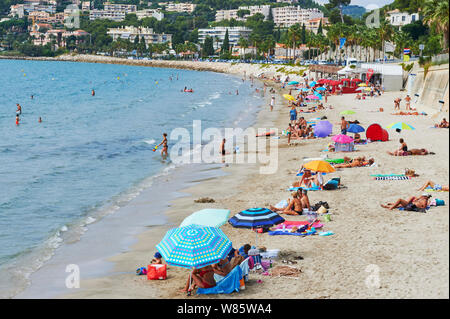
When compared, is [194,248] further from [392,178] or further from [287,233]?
[392,178]

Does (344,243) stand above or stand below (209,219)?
below

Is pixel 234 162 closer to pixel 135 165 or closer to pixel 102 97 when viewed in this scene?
pixel 135 165

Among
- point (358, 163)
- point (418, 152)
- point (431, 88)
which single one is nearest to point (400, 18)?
point (431, 88)

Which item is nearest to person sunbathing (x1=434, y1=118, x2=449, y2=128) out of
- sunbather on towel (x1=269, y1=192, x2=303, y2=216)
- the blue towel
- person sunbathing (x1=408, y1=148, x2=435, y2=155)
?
person sunbathing (x1=408, y1=148, x2=435, y2=155)

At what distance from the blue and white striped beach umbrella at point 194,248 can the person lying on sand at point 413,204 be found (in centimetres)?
659

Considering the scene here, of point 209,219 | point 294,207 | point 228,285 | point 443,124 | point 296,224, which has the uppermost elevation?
point 443,124

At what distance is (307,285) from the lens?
11.2 metres

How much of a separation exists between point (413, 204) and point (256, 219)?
4.86 meters

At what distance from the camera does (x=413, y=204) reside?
1528 cm

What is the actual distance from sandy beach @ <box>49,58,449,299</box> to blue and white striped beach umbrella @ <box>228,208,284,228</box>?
83 centimetres

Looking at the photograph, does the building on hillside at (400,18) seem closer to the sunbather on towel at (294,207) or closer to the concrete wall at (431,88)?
the concrete wall at (431,88)

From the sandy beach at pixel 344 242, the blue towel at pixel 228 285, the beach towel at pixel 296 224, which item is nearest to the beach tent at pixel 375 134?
the sandy beach at pixel 344 242

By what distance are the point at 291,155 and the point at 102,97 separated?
6096 cm
